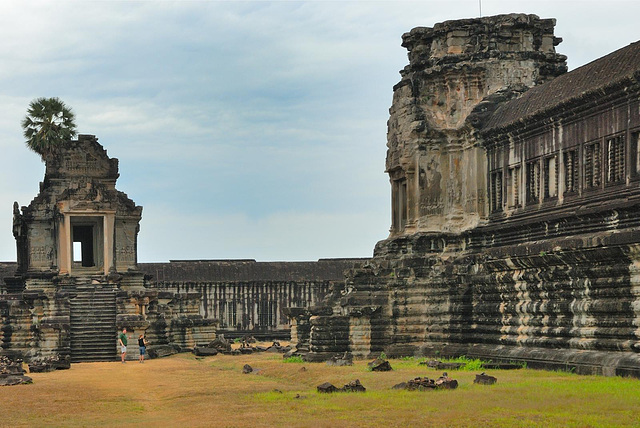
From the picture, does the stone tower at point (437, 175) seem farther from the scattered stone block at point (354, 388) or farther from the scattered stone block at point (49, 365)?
the scattered stone block at point (354, 388)

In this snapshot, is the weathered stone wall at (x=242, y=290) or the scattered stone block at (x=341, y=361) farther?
the weathered stone wall at (x=242, y=290)

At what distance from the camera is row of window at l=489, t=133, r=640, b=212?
2827 cm

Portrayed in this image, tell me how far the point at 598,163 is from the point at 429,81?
30.4ft

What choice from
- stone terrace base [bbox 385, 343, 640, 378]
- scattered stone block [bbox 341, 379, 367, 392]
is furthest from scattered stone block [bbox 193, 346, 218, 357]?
scattered stone block [bbox 341, 379, 367, 392]

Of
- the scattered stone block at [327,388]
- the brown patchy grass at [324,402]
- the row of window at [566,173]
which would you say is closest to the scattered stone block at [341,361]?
the brown patchy grass at [324,402]

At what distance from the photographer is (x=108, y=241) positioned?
52750 millimetres

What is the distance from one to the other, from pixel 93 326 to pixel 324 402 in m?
25.5

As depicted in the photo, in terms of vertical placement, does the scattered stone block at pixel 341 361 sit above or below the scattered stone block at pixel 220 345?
above

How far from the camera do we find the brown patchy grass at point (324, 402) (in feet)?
62.3

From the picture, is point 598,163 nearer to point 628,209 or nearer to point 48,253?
point 628,209

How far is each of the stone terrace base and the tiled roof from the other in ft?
20.5

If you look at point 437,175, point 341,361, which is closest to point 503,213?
point 437,175

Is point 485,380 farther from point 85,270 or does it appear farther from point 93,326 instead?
point 85,270

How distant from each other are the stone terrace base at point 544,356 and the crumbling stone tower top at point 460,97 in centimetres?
387
